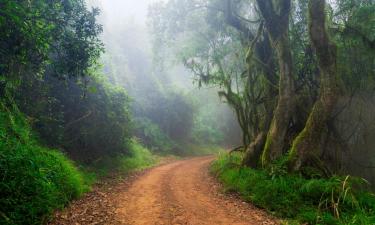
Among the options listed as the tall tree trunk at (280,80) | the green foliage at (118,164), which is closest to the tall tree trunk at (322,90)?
the tall tree trunk at (280,80)

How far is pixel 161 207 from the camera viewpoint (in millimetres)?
10281

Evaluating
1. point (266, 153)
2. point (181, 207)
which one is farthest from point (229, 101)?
point (181, 207)

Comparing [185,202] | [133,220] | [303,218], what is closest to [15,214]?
[133,220]

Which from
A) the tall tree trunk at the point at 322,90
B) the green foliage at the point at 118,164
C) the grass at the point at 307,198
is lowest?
the grass at the point at 307,198

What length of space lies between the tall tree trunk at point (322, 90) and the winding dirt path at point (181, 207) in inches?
129

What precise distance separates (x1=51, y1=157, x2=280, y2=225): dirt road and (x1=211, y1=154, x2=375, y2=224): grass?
0.62 metres

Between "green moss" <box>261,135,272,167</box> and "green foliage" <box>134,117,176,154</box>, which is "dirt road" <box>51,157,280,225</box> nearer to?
"green moss" <box>261,135,272,167</box>

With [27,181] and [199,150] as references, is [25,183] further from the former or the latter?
[199,150]

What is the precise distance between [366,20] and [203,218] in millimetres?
11060

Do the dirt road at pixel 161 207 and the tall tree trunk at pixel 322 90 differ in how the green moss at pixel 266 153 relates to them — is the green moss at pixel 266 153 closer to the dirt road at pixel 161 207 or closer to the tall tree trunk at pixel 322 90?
the tall tree trunk at pixel 322 90

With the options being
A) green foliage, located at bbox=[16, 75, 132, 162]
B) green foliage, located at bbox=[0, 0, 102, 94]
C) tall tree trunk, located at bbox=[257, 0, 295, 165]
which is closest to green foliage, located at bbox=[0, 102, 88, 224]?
green foliage, located at bbox=[0, 0, 102, 94]

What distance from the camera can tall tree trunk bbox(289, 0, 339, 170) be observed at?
41.9 feet

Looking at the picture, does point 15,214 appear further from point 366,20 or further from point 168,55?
point 168,55

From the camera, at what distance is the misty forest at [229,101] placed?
371 inches
